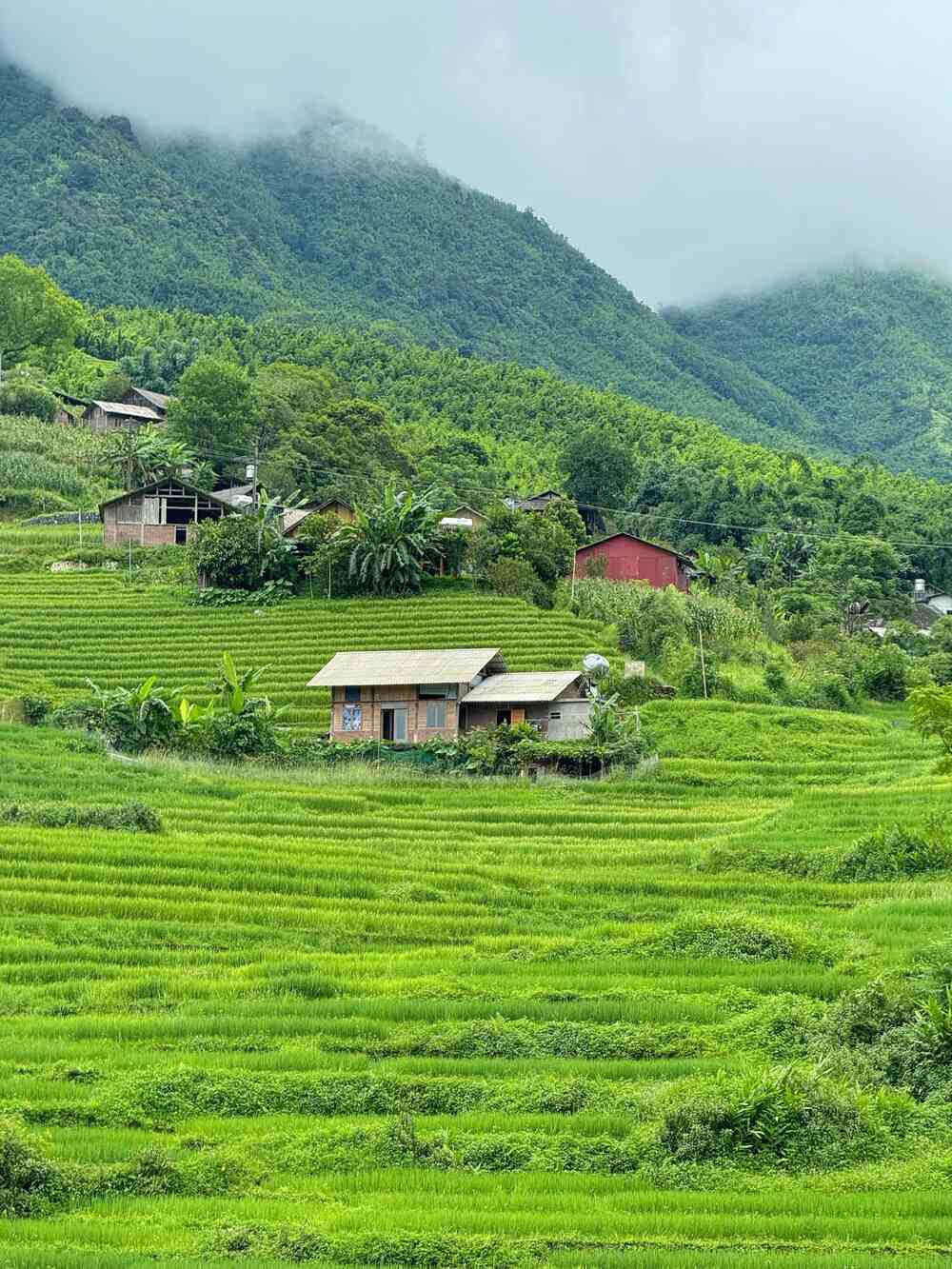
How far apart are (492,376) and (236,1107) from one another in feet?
356

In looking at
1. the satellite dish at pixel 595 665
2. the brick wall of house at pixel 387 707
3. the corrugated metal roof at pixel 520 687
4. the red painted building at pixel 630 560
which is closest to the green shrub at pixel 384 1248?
the corrugated metal roof at pixel 520 687

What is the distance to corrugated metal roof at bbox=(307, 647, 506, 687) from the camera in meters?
53.1

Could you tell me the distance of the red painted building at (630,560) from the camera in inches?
2906

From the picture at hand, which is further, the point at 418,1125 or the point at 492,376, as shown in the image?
the point at 492,376

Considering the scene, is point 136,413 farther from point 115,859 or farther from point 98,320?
point 115,859

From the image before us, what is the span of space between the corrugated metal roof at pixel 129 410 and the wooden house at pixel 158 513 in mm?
25490

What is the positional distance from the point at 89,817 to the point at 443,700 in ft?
56.4

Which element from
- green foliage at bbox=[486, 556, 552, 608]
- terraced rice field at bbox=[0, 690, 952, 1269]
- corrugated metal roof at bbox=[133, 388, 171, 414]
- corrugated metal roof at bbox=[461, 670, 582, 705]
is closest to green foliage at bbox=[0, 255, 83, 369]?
corrugated metal roof at bbox=[133, 388, 171, 414]

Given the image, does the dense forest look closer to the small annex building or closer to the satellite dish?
the satellite dish

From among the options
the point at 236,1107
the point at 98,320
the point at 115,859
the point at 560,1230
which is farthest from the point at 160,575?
the point at 98,320

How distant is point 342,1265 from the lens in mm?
16422

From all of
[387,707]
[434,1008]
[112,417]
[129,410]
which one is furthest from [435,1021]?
[129,410]

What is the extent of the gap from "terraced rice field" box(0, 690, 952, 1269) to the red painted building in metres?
28.9

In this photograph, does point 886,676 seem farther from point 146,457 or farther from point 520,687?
point 146,457
